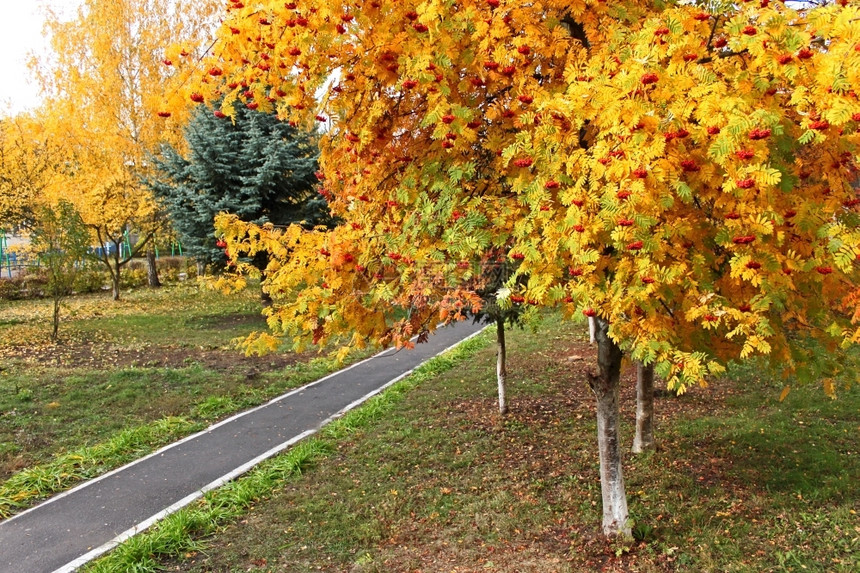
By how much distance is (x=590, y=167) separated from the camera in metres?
3.34

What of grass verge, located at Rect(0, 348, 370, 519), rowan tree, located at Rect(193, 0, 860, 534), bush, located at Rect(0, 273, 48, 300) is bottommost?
grass verge, located at Rect(0, 348, 370, 519)

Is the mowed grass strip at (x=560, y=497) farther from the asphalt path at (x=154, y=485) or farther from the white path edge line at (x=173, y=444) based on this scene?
the white path edge line at (x=173, y=444)

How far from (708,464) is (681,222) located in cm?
365

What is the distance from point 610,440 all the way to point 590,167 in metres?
2.41

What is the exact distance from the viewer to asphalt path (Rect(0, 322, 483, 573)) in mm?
5191

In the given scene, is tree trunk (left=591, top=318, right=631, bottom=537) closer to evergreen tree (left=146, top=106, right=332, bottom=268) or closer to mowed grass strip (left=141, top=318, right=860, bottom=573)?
mowed grass strip (left=141, top=318, right=860, bottom=573)

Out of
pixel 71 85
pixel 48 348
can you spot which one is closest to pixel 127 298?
pixel 71 85

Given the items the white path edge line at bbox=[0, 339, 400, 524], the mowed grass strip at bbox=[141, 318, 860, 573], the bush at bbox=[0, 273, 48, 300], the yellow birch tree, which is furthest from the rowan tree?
the bush at bbox=[0, 273, 48, 300]

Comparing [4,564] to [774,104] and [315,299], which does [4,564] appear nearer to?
[315,299]

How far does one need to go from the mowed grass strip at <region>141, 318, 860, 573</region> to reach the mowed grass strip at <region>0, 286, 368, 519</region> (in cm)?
149

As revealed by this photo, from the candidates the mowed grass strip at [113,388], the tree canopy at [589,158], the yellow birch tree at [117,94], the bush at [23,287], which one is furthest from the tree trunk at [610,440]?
the bush at [23,287]

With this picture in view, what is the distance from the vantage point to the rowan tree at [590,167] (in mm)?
3086

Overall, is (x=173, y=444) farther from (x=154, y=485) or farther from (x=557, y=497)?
(x=557, y=497)

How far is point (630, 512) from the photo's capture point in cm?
515
